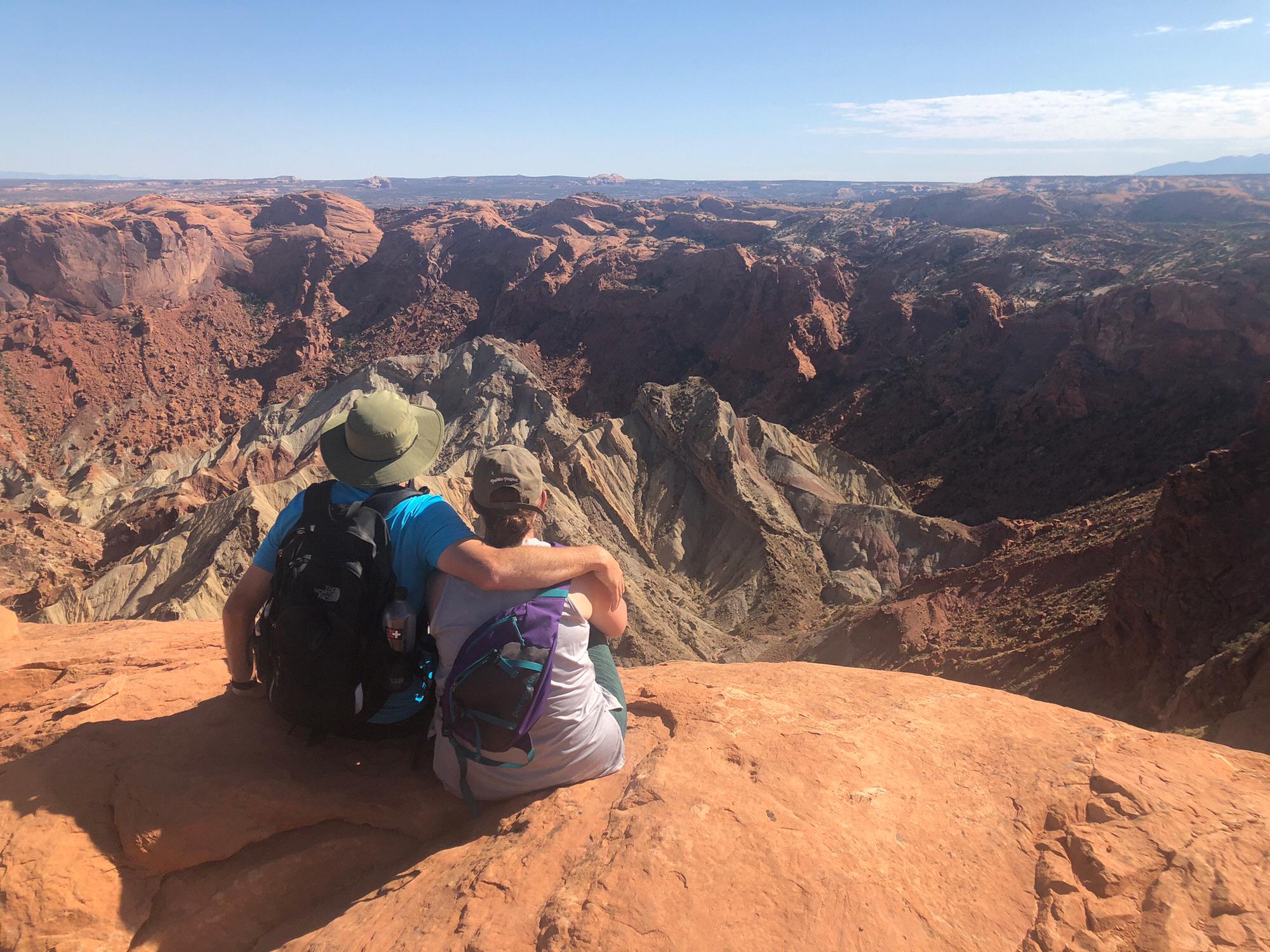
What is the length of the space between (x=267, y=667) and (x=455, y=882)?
137cm

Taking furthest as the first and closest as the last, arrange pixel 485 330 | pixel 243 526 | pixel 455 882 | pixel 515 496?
pixel 485 330 → pixel 243 526 → pixel 515 496 → pixel 455 882

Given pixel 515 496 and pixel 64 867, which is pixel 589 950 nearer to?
pixel 515 496

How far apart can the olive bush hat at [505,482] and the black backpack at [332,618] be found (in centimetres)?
46

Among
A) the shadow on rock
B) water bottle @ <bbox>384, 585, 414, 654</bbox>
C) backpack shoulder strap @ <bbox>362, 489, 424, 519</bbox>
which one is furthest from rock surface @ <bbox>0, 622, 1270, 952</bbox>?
backpack shoulder strap @ <bbox>362, 489, 424, 519</bbox>

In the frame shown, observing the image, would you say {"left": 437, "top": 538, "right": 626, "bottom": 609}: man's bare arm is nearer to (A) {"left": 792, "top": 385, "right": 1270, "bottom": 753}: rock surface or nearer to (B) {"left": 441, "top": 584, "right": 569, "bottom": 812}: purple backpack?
(B) {"left": 441, "top": 584, "right": 569, "bottom": 812}: purple backpack

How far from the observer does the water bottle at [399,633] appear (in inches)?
116

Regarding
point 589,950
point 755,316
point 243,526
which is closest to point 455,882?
point 589,950

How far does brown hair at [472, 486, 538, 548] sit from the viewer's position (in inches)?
120

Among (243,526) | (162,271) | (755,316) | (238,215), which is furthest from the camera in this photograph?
(238,215)

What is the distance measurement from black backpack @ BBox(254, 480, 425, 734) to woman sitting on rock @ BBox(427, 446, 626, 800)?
26cm

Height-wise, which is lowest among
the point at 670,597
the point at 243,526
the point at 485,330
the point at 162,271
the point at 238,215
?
the point at 670,597

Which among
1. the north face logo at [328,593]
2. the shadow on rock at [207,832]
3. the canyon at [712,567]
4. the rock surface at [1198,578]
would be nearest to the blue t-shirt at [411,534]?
the north face logo at [328,593]

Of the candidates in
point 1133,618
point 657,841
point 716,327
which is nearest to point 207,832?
point 657,841

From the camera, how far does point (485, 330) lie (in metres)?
59.9
